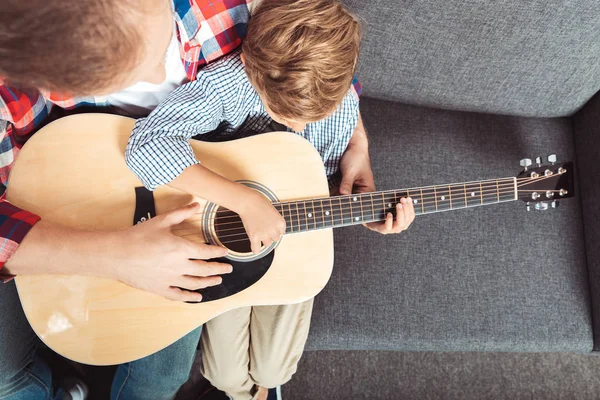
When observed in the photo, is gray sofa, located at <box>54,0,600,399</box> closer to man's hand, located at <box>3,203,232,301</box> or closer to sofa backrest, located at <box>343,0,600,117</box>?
sofa backrest, located at <box>343,0,600,117</box>

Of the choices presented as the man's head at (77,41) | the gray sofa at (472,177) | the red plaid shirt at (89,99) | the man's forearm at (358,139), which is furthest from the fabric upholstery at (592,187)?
the man's head at (77,41)

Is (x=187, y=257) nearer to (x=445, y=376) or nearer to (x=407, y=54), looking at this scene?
(x=407, y=54)

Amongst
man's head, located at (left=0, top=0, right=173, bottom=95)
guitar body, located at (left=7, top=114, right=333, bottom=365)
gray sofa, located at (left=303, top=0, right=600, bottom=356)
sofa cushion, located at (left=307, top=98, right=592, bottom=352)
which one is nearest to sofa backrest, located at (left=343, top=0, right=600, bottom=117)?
gray sofa, located at (left=303, top=0, right=600, bottom=356)

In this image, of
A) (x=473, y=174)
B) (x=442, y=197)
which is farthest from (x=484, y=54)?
(x=442, y=197)

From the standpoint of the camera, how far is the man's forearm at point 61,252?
2.64ft

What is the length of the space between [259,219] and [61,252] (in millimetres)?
390

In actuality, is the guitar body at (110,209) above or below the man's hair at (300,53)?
below

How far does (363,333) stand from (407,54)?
0.80 m

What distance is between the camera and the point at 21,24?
49cm

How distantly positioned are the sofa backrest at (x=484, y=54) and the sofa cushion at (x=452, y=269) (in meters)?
0.11

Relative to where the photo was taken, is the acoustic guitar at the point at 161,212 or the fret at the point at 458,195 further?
the fret at the point at 458,195

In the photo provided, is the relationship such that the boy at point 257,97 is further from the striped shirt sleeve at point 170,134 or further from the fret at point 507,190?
the fret at point 507,190

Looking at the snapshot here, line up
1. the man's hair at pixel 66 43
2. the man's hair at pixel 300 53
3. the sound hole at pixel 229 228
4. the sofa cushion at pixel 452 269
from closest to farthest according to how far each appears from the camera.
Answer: the man's hair at pixel 66 43
the man's hair at pixel 300 53
the sound hole at pixel 229 228
the sofa cushion at pixel 452 269

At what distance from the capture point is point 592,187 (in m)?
1.24
